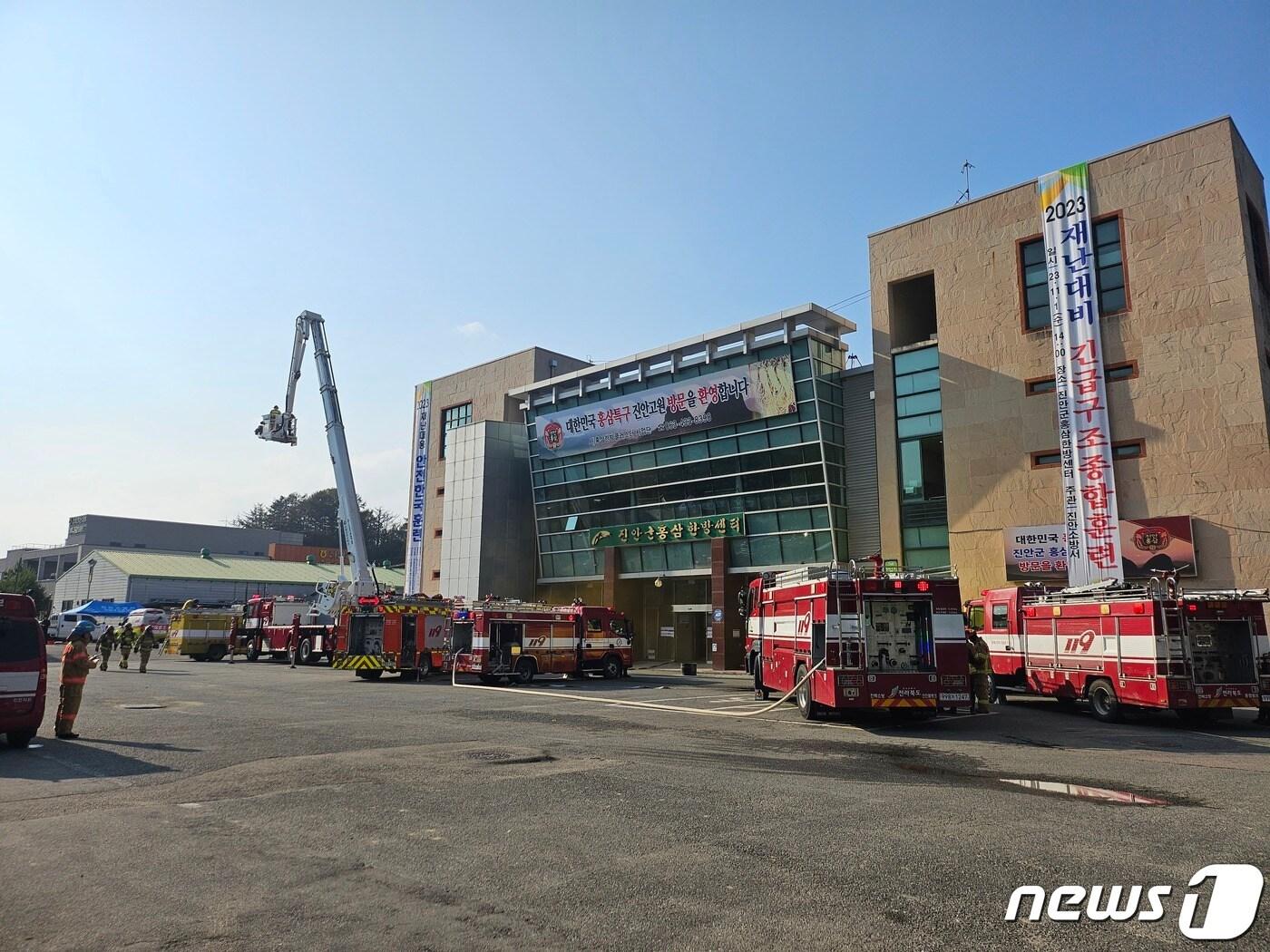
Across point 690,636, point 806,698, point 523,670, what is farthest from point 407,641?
point 690,636

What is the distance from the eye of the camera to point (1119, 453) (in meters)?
28.7

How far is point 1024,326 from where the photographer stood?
103ft

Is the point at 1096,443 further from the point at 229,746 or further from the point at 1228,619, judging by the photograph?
the point at 229,746

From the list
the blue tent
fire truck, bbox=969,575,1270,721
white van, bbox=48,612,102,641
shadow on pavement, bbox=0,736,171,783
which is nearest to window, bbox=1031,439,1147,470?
fire truck, bbox=969,575,1270,721

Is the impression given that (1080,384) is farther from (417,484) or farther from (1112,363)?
(417,484)

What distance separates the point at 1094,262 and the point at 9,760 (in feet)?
107

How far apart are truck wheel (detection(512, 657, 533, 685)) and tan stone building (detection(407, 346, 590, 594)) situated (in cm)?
1983

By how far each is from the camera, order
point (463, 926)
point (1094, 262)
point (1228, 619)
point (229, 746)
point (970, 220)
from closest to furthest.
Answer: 1. point (463, 926)
2. point (229, 746)
3. point (1228, 619)
4. point (1094, 262)
5. point (970, 220)

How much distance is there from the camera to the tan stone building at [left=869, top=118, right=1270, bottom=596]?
26.7 m

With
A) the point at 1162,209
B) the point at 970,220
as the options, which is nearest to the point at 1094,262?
the point at 1162,209

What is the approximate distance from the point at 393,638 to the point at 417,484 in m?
28.5

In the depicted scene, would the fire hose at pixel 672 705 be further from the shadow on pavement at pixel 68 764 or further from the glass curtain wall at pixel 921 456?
the glass curtain wall at pixel 921 456

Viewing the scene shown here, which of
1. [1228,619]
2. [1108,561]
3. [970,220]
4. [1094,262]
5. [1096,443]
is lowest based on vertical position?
[1228,619]

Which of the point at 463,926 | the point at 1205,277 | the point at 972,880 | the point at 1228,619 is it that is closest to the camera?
the point at 463,926
